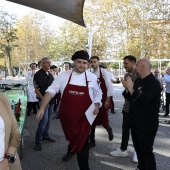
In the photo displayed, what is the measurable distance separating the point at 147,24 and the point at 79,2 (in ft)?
77.9

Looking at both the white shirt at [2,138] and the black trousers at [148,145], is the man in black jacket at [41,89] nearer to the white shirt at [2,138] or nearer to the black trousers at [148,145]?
the black trousers at [148,145]

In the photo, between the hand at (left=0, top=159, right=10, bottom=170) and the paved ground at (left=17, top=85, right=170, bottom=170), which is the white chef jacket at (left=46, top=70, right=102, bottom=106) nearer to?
the paved ground at (left=17, top=85, right=170, bottom=170)

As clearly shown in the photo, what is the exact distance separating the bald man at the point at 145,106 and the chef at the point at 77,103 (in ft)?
1.97

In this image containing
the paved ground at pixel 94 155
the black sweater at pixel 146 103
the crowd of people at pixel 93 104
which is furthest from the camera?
the paved ground at pixel 94 155

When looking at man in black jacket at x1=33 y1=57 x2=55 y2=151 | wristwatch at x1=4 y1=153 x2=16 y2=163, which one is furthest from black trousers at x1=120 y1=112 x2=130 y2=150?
wristwatch at x1=4 y1=153 x2=16 y2=163

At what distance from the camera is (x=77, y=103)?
3.26 meters

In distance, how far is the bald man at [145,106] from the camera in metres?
2.84

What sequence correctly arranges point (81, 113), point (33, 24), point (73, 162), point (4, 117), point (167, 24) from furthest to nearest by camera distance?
point (33, 24) < point (167, 24) < point (73, 162) < point (81, 113) < point (4, 117)

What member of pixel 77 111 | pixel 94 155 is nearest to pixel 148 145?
pixel 77 111

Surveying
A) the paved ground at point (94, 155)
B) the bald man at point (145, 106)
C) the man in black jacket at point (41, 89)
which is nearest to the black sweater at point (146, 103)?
the bald man at point (145, 106)

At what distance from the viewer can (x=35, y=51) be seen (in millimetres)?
45125

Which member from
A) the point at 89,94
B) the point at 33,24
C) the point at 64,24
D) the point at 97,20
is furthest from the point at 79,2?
the point at 33,24

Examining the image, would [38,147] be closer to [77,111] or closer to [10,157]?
[77,111]

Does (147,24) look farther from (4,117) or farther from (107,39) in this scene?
(4,117)
